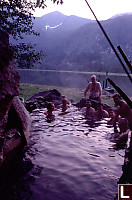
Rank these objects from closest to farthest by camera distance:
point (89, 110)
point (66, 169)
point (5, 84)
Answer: point (5, 84)
point (66, 169)
point (89, 110)

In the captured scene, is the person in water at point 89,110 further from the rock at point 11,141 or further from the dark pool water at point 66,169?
the rock at point 11,141

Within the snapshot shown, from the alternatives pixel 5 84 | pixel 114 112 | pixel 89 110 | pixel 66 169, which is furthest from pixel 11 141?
pixel 114 112

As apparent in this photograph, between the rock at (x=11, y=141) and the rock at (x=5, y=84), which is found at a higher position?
the rock at (x=5, y=84)

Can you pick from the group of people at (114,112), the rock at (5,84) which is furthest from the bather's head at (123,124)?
the rock at (5,84)

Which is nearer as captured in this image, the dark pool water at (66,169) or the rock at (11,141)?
the dark pool water at (66,169)

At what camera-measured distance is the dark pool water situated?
3.79 meters

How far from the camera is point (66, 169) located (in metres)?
4.83

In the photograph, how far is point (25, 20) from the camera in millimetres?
10672

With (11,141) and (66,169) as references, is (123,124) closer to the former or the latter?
(66,169)

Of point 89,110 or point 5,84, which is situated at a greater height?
point 5,84

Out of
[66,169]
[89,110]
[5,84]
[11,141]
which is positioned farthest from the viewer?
[89,110]

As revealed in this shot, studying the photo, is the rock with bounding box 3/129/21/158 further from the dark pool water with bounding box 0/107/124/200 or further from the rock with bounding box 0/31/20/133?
the rock with bounding box 0/31/20/133

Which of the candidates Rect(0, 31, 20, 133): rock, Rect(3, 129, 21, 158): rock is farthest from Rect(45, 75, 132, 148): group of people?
Rect(3, 129, 21, 158): rock

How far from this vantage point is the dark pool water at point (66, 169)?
3789 millimetres
